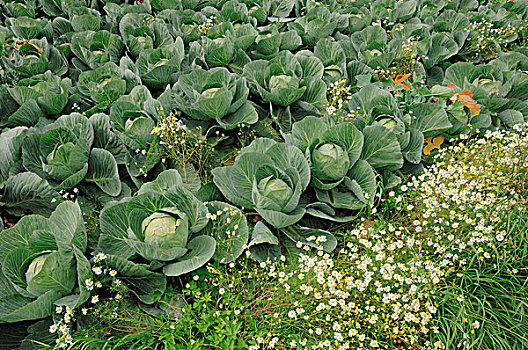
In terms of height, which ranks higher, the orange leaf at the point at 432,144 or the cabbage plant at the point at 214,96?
the cabbage plant at the point at 214,96

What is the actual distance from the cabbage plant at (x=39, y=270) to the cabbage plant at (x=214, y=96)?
1267 millimetres

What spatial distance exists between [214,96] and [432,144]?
1.73m

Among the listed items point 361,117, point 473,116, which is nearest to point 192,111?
point 361,117

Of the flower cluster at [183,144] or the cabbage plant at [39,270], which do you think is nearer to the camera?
Result: the cabbage plant at [39,270]

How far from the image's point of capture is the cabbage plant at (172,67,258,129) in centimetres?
287

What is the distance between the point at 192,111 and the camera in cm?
295

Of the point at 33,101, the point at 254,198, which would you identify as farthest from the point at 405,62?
the point at 33,101

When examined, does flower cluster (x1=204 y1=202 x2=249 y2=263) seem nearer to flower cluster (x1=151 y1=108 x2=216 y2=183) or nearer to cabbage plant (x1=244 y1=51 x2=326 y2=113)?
flower cluster (x1=151 y1=108 x2=216 y2=183)

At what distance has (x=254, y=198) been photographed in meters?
2.32

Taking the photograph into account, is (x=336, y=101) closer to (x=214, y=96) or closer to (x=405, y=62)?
(x=405, y=62)

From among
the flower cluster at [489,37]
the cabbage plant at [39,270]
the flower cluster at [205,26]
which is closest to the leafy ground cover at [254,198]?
the cabbage plant at [39,270]

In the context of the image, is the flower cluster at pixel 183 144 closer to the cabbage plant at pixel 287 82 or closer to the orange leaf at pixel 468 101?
the cabbage plant at pixel 287 82

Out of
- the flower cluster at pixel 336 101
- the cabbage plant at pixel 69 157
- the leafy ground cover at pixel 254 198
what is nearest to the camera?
the leafy ground cover at pixel 254 198

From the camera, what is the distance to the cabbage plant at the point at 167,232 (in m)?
2.02
